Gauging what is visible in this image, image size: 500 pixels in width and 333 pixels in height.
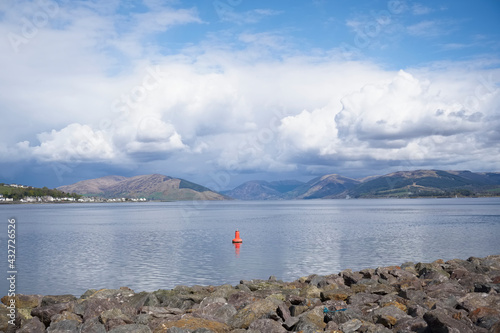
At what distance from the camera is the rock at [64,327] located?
13500mm

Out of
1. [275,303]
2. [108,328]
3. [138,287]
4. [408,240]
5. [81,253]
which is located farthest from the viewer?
[408,240]

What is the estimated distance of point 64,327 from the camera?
1373 centimetres

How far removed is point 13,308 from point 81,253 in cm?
3032

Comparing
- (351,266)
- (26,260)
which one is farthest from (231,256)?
(26,260)

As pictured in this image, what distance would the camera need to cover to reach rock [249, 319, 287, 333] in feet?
42.6

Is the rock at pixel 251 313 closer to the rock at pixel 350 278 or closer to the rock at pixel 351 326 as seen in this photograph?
the rock at pixel 351 326

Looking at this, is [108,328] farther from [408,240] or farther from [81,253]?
[408,240]

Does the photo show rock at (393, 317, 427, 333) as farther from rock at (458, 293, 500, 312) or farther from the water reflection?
the water reflection

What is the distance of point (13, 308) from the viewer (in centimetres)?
1636

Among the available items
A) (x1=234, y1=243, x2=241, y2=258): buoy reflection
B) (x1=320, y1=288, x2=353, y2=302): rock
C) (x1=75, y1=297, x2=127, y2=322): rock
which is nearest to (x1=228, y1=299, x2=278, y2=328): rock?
(x1=320, y1=288, x2=353, y2=302): rock

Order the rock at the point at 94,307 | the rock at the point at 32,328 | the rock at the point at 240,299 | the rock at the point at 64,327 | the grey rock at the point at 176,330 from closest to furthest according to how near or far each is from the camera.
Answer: the grey rock at the point at 176,330, the rock at the point at 64,327, the rock at the point at 32,328, the rock at the point at 94,307, the rock at the point at 240,299

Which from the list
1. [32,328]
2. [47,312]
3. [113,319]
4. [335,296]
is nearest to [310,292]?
[335,296]

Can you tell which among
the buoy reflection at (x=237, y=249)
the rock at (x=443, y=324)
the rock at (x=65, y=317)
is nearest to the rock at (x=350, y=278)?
the rock at (x=443, y=324)

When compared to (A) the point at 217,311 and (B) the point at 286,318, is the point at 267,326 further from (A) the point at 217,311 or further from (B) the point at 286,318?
(A) the point at 217,311
